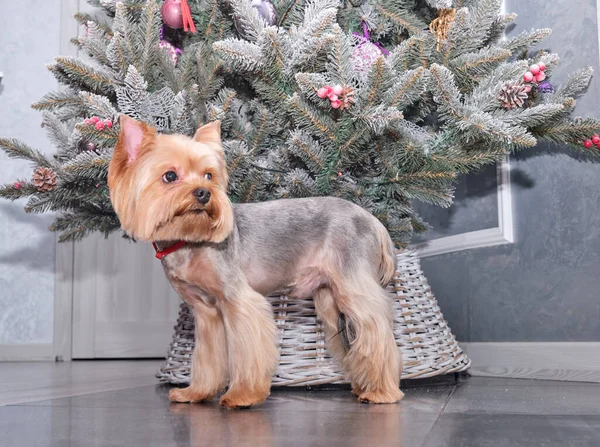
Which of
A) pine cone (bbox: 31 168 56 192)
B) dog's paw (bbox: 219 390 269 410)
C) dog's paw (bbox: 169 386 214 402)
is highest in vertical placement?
pine cone (bbox: 31 168 56 192)

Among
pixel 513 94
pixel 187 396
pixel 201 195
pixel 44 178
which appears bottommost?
pixel 187 396

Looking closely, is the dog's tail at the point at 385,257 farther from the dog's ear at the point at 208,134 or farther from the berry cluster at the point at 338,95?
the dog's ear at the point at 208,134

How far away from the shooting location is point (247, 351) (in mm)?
1899

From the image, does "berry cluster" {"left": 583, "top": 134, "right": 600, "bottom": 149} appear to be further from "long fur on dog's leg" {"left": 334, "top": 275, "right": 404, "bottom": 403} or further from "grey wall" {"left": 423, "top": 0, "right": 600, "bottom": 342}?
"long fur on dog's leg" {"left": 334, "top": 275, "right": 404, "bottom": 403}

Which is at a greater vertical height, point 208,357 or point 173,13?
point 173,13

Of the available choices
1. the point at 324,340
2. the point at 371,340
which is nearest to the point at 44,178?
the point at 324,340

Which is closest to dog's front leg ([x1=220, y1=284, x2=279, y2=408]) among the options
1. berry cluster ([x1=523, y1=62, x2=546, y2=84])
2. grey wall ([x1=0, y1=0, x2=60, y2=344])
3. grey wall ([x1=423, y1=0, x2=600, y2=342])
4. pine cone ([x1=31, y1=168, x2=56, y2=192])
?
pine cone ([x1=31, y1=168, x2=56, y2=192])

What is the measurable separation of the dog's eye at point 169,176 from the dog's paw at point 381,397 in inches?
32.8

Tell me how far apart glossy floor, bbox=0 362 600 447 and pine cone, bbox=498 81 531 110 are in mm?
908

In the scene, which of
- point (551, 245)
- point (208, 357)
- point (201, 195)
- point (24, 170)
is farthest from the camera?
point (24, 170)

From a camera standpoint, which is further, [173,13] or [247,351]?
[173,13]

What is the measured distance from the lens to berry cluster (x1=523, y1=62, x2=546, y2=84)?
2157mm

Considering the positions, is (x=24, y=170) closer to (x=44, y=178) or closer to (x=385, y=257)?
(x=44, y=178)

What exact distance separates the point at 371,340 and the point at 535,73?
994mm
